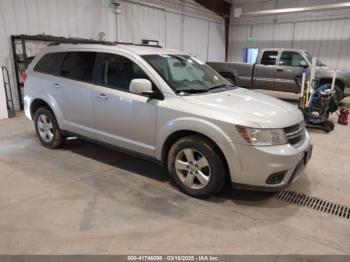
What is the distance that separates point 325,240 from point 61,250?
2.24 metres

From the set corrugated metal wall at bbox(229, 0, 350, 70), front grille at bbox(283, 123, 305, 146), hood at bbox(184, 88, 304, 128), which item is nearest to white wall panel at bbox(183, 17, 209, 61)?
corrugated metal wall at bbox(229, 0, 350, 70)

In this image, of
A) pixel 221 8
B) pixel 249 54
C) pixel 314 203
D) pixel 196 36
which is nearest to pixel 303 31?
pixel 249 54

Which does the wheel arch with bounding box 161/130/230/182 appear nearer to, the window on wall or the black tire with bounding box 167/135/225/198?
the black tire with bounding box 167/135/225/198

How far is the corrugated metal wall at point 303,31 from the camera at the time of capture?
12.4 metres

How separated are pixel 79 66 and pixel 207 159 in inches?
90.4

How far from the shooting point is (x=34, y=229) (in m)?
2.50

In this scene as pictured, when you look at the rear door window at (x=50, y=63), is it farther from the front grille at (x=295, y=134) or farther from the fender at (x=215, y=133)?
the front grille at (x=295, y=134)

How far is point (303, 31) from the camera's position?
43.6ft

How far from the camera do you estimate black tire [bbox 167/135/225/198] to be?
2.84 meters

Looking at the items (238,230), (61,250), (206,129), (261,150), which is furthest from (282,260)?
(61,250)

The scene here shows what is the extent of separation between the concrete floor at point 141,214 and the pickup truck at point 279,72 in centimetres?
563

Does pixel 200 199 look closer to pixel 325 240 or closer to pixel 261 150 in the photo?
pixel 261 150

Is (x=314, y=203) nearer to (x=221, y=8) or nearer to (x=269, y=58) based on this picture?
(x=269, y=58)

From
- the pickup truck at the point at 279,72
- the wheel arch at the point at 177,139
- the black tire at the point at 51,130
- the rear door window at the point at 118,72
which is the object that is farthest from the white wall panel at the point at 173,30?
the wheel arch at the point at 177,139
